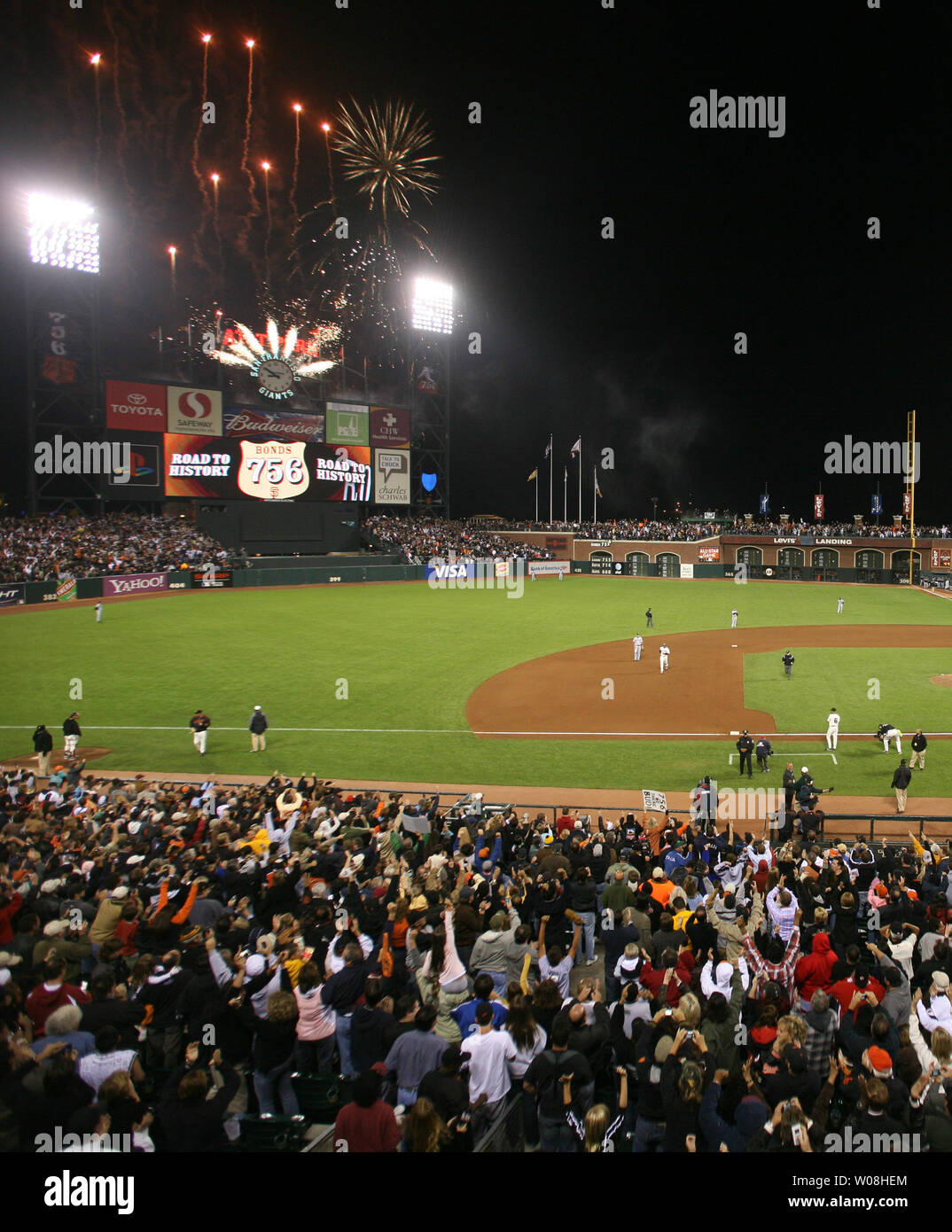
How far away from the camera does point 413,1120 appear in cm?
445

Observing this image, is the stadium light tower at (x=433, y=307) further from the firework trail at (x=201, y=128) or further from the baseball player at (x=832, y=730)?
the baseball player at (x=832, y=730)

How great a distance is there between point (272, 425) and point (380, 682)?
48661 millimetres

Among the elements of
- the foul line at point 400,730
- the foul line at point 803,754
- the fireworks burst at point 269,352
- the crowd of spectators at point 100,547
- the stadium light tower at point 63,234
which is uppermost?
the stadium light tower at point 63,234

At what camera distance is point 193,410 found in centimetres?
A: 6650

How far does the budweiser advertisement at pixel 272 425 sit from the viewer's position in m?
69.2

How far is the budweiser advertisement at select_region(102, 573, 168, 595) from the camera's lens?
53.1 meters

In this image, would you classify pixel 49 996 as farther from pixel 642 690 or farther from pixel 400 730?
pixel 642 690

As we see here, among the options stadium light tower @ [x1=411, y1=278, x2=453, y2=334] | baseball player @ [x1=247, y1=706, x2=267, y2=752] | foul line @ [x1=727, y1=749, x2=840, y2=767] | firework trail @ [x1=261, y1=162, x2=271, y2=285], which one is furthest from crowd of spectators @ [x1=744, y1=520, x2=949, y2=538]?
baseball player @ [x1=247, y1=706, x2=267, y2=752]

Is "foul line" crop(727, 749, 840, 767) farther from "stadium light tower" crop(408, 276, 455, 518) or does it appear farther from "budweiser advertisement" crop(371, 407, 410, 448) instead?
"stadium light tower" crop(408, 276, 455, 518)

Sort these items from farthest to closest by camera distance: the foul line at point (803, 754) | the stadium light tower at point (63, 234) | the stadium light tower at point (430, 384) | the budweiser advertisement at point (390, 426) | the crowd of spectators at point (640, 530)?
the crowd of spectators at point (640, 530) → the stadium light tower at point (430, 384) → the budweiser advertisement at point (390, 426) → the stadium light tower at point (63, 234) → the foul line at point (803, 754)

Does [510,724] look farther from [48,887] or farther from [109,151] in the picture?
[109,151]

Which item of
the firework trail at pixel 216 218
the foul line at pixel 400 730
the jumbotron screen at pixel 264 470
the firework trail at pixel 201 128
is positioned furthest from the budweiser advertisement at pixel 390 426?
the foul line at pixel 400 730

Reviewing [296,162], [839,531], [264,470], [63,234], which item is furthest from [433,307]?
[839,531]

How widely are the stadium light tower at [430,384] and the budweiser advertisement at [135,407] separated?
2649 centimetres
